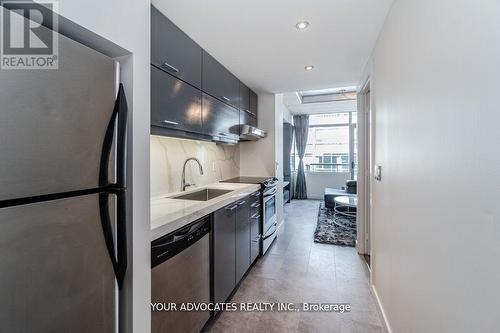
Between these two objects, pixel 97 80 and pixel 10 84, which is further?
pixel 97 80

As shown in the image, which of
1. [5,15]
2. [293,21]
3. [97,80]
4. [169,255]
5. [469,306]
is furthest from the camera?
[293,21]

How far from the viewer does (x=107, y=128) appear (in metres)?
0.94

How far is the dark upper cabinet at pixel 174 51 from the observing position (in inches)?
61.3

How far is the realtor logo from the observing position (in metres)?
0.66

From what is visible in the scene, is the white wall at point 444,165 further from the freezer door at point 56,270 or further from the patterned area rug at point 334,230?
the patterned area rug at point 334,230

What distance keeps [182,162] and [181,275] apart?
1.25m

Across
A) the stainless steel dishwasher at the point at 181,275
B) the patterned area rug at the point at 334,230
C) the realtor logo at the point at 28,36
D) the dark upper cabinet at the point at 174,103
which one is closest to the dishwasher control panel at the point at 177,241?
the stainless steel dishwasher at the point at 181,275

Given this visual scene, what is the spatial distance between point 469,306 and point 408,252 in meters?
0.60

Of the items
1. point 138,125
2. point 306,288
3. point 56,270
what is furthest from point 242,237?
point 56,270

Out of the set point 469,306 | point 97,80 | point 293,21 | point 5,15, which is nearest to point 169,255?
point 97,80

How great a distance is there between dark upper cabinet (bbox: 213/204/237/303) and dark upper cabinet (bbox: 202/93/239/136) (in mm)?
823

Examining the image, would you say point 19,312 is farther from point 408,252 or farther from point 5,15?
point 408,252

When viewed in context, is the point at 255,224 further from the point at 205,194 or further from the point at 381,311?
the point at 381,311

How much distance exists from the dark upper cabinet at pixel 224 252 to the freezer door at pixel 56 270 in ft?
2.97
